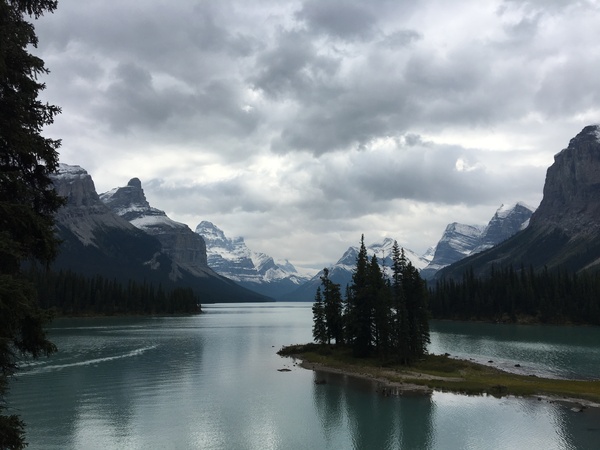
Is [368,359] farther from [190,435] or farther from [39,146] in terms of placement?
[39,146]

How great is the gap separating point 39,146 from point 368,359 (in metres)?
85.9

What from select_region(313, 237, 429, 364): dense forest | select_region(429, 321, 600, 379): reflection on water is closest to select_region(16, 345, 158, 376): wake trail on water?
select_region(313, 237, 429, 364): dense forest

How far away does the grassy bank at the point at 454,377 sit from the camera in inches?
2522

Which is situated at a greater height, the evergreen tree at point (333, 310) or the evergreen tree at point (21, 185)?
the evergreen tree at point (21, 185)

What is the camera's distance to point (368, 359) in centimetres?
9369

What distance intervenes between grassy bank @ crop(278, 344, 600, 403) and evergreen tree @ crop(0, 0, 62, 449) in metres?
62.2

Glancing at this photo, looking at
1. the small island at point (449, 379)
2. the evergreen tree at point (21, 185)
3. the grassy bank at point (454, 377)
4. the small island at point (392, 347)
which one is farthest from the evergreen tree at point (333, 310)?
the evergreen tree at point (21, 185)

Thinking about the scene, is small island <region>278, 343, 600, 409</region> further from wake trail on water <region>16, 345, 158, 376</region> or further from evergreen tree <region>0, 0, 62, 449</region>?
evergreen tree <region>0, 0, 62, 449</region>

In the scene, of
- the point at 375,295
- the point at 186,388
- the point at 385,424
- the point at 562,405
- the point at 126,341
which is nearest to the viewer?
the point at 385,424

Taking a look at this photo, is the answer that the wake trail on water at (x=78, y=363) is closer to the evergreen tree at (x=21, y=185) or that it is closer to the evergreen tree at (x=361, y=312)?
the evergreen tree at (x=361, y=312)

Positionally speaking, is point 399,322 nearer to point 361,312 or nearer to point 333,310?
point 361,312

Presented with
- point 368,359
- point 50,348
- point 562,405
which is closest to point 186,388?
point 368,359

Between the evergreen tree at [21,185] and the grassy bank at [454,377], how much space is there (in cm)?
6220

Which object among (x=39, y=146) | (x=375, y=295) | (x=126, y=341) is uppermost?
(x=39, y=146)
